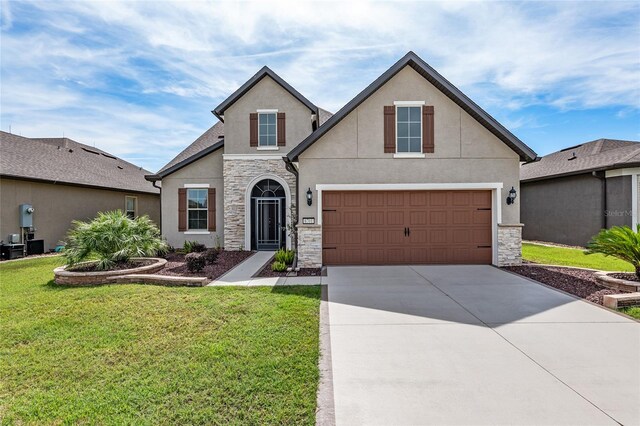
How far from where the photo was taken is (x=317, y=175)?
10188mm

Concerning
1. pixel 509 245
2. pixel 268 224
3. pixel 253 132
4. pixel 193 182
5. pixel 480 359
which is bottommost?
pixel 480 359

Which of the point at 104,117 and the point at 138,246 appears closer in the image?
the point at 138,246

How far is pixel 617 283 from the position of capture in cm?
705

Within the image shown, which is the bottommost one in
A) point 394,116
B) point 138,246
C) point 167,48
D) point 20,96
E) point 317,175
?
point 138,246

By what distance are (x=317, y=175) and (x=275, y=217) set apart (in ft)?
15.2

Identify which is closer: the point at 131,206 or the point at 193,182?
the point at 193,182

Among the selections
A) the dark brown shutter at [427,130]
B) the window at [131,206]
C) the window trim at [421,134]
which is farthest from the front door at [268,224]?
the window at [131,206]

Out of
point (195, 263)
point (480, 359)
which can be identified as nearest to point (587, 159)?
point (480, 359)

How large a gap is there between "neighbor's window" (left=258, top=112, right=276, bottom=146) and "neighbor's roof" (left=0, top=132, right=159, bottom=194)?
902cm

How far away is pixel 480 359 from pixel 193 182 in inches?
527

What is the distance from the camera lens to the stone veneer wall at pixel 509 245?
33.6ft

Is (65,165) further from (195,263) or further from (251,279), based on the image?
(251,279)

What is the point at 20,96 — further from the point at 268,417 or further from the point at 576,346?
the point at 576,346

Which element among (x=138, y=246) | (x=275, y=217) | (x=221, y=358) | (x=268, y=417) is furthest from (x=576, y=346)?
(x=275, y=217)
